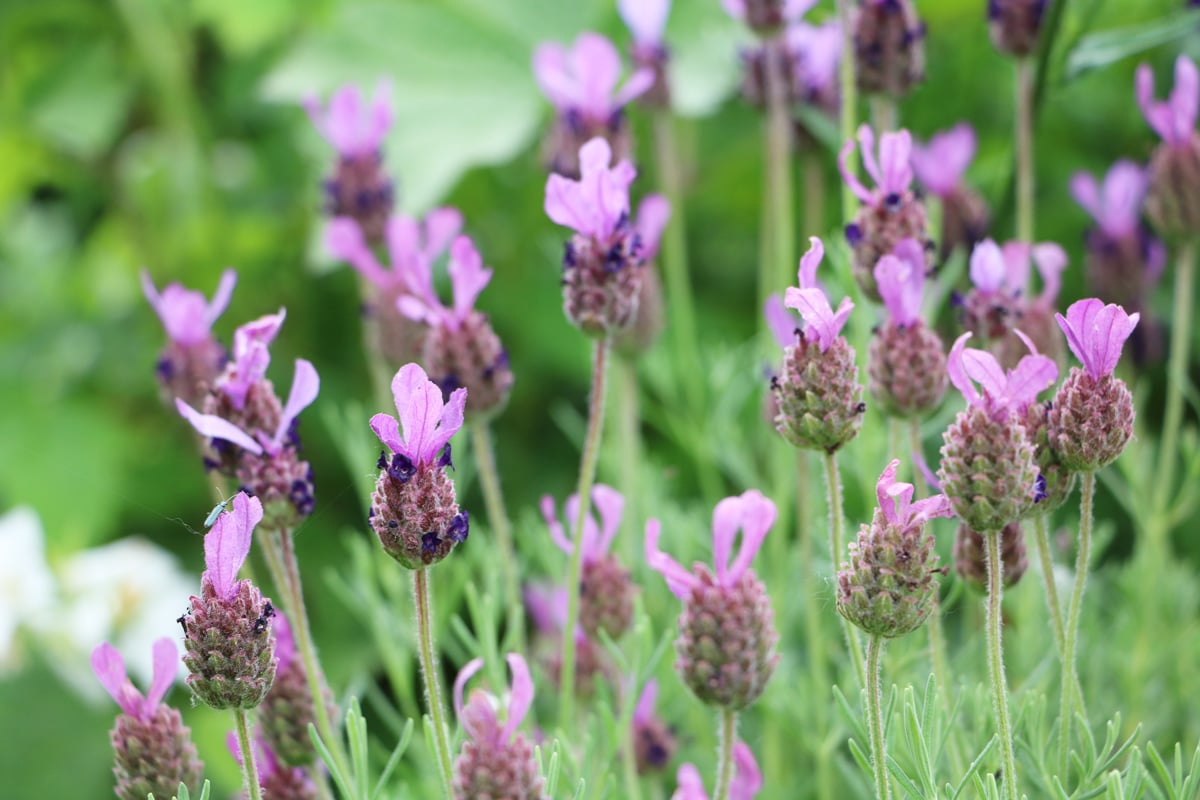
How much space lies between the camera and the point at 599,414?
0.70 meters

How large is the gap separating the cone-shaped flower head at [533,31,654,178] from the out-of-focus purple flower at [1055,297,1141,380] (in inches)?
17.0

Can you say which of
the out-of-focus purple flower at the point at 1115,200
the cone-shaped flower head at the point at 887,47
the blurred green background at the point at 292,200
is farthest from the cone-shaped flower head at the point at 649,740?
the blurred green background at the point at 292,200

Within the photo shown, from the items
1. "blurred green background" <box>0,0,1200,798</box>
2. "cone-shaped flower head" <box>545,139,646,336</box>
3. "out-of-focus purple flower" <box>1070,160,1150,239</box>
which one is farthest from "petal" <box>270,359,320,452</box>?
"blurred green background" <box>0,0,1200,798</box>

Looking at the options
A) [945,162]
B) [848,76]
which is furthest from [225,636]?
[945,162]

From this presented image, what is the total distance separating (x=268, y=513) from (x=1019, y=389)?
359 mm

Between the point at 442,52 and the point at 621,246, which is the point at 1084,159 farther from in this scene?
the point at 621,246

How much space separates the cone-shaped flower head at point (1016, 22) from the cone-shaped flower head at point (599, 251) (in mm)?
333

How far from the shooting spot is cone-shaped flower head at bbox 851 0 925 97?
0.87m

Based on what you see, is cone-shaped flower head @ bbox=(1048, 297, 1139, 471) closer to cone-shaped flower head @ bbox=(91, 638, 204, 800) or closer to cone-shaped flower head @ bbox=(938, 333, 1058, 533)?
cone-shaped flower head @ bbox=(938, 333, 1058, 533)

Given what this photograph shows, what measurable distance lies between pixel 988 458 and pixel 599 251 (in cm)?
24

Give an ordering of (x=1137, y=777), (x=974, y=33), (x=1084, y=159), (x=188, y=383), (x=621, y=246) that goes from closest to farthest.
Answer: (x=1137, y=777) → (x=621, y=246) → (x=188, y=383) → (x=974, y=33) → (x=1084, y=159)

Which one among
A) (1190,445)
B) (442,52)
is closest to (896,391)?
(1190,445)

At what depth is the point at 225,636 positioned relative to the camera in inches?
21.2

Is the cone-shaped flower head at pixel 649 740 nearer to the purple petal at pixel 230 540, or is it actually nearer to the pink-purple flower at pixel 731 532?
the pink-purple flower at pixel 731 532
